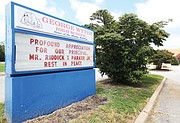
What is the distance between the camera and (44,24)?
16.7ft

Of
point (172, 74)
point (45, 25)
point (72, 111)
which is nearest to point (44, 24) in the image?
point (45, 25)

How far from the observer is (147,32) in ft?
32.5

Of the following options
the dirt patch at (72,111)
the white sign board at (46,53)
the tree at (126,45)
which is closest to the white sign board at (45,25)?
the white sign board at (46,53)

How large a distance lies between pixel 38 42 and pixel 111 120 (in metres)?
2.51

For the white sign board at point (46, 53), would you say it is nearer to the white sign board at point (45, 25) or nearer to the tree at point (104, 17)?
the white sign board at point (45, 25)

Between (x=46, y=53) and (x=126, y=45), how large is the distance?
580cm

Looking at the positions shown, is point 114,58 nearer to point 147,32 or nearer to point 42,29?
point 147,32

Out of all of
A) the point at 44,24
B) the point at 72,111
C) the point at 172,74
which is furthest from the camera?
the point at 172,74

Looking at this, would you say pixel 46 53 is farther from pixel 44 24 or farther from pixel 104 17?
pixel 104 17

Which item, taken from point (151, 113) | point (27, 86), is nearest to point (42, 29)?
point (27, 86)

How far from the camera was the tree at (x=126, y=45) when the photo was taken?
9633mm

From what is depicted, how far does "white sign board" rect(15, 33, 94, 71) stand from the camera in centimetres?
445

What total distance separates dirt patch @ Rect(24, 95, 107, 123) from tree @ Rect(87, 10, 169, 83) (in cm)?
343

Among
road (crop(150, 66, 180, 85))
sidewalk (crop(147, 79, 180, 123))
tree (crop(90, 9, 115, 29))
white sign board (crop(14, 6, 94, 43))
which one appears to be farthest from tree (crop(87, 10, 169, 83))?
road (crop(150, 66, 180, 85))
